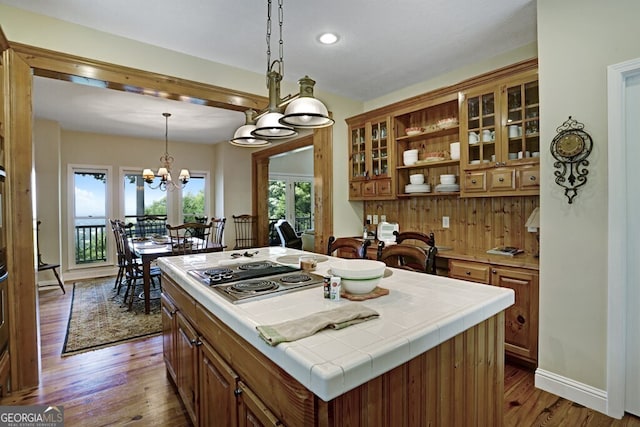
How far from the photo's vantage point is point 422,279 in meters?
1.76

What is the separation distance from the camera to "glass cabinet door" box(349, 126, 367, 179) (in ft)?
14.2

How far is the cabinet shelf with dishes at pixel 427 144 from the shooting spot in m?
3.53

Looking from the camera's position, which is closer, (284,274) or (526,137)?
(284,274)

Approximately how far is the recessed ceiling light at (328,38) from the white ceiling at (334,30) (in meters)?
0.05

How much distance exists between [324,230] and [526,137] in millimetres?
2403

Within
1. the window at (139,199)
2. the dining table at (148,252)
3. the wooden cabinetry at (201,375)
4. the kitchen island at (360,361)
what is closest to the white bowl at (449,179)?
the kitchen island at (360,361)

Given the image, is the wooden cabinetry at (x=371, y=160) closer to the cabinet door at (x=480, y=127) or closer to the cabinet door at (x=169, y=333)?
the cabinet door at (x=480, y=127)

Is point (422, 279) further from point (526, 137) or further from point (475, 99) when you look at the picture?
point (475, 99)

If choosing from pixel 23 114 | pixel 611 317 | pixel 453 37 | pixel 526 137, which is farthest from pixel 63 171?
pixel 611 317

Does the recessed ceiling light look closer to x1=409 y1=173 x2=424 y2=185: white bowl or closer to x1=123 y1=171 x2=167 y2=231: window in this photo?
x1=409 y1=173 x2=424 y2=185: white bowl

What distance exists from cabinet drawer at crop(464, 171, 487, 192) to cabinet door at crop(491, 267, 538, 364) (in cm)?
80

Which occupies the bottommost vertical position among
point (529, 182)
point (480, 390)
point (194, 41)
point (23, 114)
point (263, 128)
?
point (480, 390)

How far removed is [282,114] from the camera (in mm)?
1956

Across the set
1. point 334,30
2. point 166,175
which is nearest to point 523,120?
point 334,30
